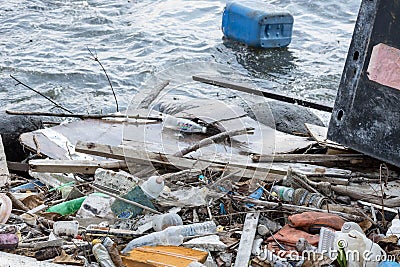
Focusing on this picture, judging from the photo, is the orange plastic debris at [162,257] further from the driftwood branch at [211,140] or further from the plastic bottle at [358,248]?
the driftwood branch at [211,140]

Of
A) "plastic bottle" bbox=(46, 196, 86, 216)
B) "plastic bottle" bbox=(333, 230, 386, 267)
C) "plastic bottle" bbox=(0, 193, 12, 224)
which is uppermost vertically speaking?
"plastic bottle" bbox=(333, 230, 386, 267)

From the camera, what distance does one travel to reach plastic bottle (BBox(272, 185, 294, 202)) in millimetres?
4279

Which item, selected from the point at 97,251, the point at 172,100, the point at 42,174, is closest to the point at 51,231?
the point at 97,251

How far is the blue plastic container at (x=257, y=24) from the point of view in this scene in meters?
11.3

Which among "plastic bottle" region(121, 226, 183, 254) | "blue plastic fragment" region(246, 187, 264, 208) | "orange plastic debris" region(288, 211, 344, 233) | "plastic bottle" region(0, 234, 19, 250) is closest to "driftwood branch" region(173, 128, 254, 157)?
"blue plastic fragment" region(246, 187, 264, 208)

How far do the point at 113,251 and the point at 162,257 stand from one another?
0.90ft

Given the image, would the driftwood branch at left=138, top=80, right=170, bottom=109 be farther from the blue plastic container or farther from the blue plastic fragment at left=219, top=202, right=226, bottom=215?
the blue plastic container

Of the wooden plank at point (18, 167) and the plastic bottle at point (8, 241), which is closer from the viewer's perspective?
the plastic bottle at point (8, 241)

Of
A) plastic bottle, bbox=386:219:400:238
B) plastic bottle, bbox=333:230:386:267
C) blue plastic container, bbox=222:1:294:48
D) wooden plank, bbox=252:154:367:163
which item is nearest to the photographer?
plastic bottle, bbox=333:230:386:267

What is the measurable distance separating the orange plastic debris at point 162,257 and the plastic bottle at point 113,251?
0.03m

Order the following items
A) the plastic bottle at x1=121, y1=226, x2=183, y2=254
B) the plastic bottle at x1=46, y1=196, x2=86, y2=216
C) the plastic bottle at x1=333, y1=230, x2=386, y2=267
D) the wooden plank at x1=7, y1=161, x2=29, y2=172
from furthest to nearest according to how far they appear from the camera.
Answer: the wooden plank at x1=7, y1=161, x2=29, y2=172 < the plastic bottle at x1=46, y1=196, x2=86, y2=216 < the plastic bottle at x1=121, y1=226, x2=183, y2=254 < the plastic bottle at x1=333, y1=230, x2=386, y2=267

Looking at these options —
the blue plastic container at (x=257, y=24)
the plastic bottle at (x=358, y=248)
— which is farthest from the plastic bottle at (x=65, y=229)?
the blue plastic container at (x=257, y=24)

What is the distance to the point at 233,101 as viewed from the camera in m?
8.11

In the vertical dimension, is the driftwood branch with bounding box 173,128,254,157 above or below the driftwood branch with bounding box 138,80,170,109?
below
